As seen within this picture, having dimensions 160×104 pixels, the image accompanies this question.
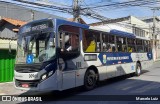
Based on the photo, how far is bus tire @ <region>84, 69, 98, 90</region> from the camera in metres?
10.8

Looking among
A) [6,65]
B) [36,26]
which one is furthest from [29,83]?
[6,65]

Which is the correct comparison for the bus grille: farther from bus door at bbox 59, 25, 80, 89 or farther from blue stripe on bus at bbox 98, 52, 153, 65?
blue stripe on bus at bbox 98, 52, 153, 65

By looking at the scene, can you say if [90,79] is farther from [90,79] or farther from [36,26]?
[36,26]

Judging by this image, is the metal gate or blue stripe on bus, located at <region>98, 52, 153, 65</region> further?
the metal gate

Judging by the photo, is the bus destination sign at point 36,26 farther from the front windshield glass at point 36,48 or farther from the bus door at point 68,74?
the bus door at point 68,74

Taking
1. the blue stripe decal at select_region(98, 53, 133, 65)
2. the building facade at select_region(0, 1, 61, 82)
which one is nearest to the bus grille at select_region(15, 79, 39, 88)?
the building facade at select_region(0, 1, 61, 82)

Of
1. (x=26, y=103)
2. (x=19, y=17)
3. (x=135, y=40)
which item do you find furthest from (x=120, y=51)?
(x=19, y=17)

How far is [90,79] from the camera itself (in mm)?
11094

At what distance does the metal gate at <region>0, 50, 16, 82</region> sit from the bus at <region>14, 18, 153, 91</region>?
5658mm

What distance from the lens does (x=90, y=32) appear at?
1142cm

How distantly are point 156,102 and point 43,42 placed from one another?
178 inches

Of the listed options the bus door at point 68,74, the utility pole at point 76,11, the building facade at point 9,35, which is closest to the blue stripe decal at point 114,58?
the bus door at point 68,74

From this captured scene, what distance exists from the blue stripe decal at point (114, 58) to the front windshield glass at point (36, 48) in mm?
3483

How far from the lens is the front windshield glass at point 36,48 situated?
892cm
